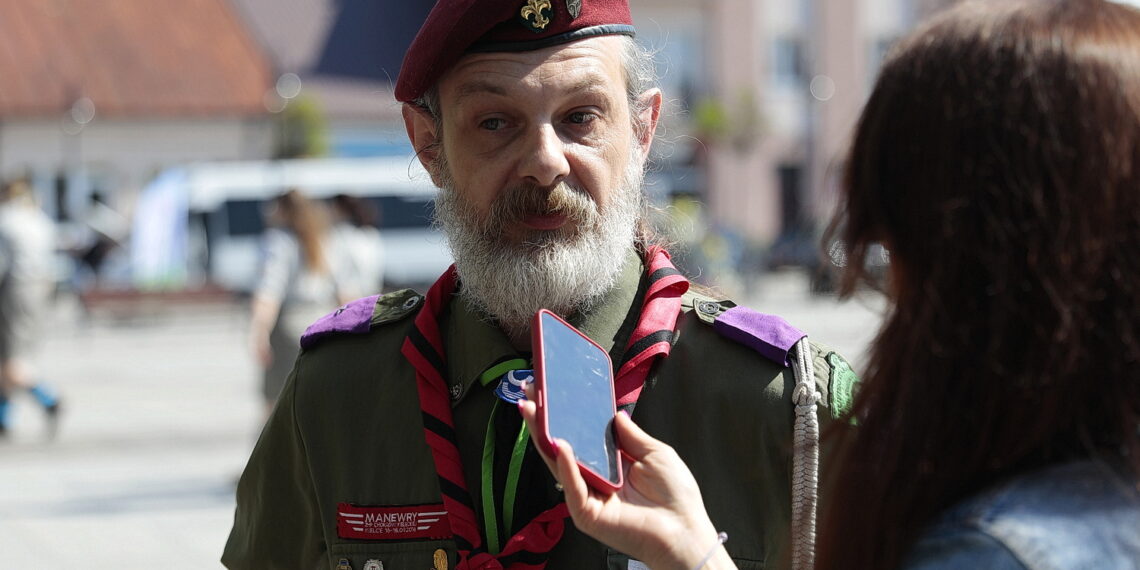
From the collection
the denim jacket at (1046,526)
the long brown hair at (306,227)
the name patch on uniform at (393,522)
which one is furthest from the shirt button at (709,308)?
the long brown hair at (306,227)

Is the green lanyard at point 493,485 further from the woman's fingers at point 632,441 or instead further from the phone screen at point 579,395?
the woman's fingers at point 632,441

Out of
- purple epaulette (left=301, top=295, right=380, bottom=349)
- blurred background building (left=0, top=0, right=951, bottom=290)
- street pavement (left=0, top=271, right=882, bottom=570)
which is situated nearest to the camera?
purple epaulette (left=301, top=295, right=380, bottom=349)

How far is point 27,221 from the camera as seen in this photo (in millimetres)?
10242

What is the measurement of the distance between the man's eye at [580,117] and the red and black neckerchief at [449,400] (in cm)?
28

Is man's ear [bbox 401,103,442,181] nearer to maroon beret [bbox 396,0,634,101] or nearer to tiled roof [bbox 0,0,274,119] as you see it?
maroon beret [bbox 396,0,634,101]

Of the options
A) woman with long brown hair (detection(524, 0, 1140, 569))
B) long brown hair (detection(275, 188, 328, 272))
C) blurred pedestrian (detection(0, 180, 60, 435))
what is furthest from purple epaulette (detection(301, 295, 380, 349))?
blurred pedestrian (detection(0, 180, 60, 435))

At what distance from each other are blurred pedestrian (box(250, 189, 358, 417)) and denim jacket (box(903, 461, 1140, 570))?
633 centimetres

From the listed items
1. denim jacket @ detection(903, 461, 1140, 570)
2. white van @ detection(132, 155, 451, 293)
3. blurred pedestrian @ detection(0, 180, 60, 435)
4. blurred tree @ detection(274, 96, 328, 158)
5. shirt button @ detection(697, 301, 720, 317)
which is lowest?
white van @ detection(132, 155, 451, 293)

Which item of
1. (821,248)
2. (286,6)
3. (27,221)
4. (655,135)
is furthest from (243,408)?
(286,6)

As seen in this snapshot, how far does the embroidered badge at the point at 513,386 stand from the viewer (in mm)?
2150

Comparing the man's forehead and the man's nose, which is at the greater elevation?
the man's forehead

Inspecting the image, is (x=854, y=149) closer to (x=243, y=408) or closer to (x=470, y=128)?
(x=470, y=128)

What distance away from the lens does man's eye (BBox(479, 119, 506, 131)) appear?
2.25 metres

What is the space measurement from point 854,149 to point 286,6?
129 ft
